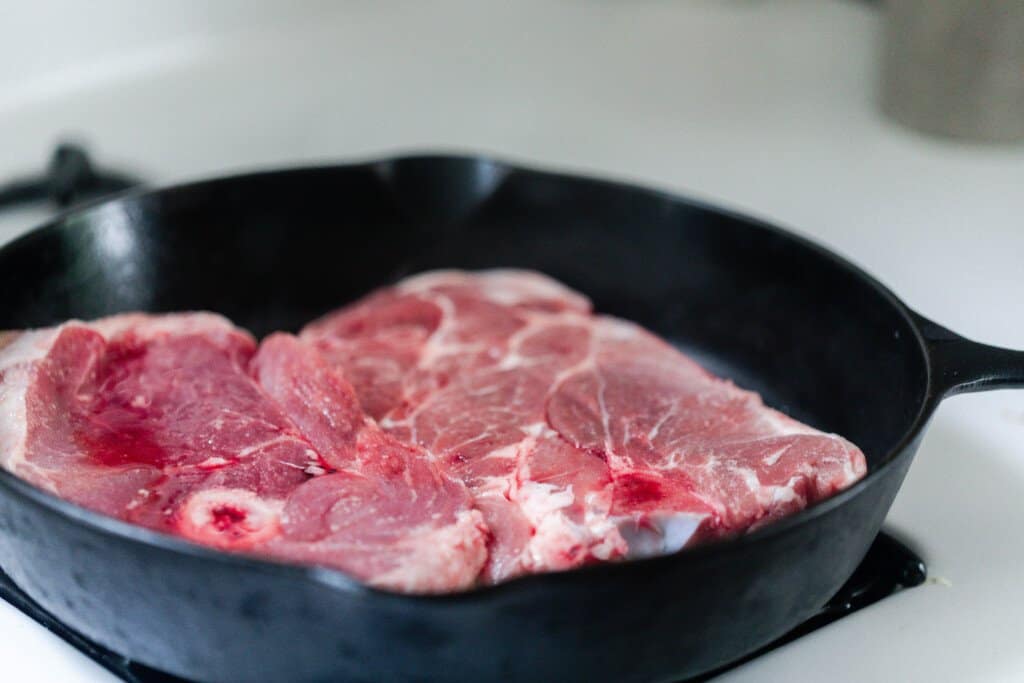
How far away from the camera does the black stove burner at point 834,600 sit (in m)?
0.92

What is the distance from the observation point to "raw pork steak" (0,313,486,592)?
88 cm

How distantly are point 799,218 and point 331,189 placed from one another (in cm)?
76

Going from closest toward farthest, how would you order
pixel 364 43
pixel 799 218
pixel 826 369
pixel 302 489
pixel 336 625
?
1. pixel 336 625
2. pixel 302 489
3. pixel 826 369
4. pixel 799 218
5. pixel 364 43

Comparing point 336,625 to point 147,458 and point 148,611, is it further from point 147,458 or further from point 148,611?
point 147,458

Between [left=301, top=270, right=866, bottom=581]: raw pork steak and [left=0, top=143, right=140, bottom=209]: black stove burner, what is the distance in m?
0.55

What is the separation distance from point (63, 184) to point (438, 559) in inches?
46.0

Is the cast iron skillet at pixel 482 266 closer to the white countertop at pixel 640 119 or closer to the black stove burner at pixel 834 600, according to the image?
the black stove burner at pixel 834 600

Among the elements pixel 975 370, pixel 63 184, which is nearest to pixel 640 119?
pixel 63 184

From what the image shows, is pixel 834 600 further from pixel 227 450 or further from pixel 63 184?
pixel 63 184

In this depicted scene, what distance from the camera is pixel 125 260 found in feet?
4.47

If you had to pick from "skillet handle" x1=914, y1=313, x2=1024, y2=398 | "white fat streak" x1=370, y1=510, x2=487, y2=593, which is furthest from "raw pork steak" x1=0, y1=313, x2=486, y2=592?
"skillet handle" x1=914, y1=313, x2=1024, y2=398

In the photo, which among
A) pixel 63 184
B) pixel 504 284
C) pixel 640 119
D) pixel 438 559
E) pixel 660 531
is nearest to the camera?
pixel 438 559

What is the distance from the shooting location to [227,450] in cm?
105

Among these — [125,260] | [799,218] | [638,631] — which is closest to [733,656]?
[638,631]
